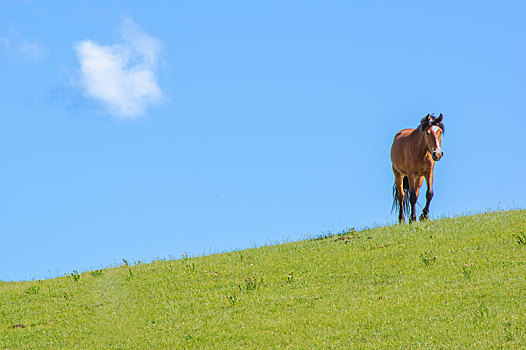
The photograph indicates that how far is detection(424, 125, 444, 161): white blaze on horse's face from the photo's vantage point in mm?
18922

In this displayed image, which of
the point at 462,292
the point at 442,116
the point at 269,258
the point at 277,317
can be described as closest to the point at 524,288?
the point at 462,292

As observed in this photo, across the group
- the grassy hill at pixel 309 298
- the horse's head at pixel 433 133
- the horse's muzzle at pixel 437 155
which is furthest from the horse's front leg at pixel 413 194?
the grassy hill at pixel 309 298

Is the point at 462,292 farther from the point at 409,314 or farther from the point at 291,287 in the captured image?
the point at 291,287

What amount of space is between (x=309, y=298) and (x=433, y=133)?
32.2 ft

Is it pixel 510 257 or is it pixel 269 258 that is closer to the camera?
pixel 510 257

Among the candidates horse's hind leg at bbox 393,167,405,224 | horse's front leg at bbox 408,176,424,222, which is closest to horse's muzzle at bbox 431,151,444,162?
horse's front leg at bbox 408,176,424,222

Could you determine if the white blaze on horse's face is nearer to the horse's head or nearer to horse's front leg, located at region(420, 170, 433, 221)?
the horse's head

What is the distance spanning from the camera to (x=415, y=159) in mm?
20234

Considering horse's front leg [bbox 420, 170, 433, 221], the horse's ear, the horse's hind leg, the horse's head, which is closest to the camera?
the horse's head

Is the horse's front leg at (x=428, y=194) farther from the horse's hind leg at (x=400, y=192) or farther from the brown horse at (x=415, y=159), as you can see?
the horse's hind leg at (x=400, y=192)

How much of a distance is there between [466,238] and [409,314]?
643 centimetres

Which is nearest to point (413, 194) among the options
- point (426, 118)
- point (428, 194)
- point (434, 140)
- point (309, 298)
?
point (428, 194)

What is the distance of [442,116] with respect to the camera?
64.2 ft

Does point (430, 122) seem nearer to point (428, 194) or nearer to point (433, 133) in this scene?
point (433, 133)
